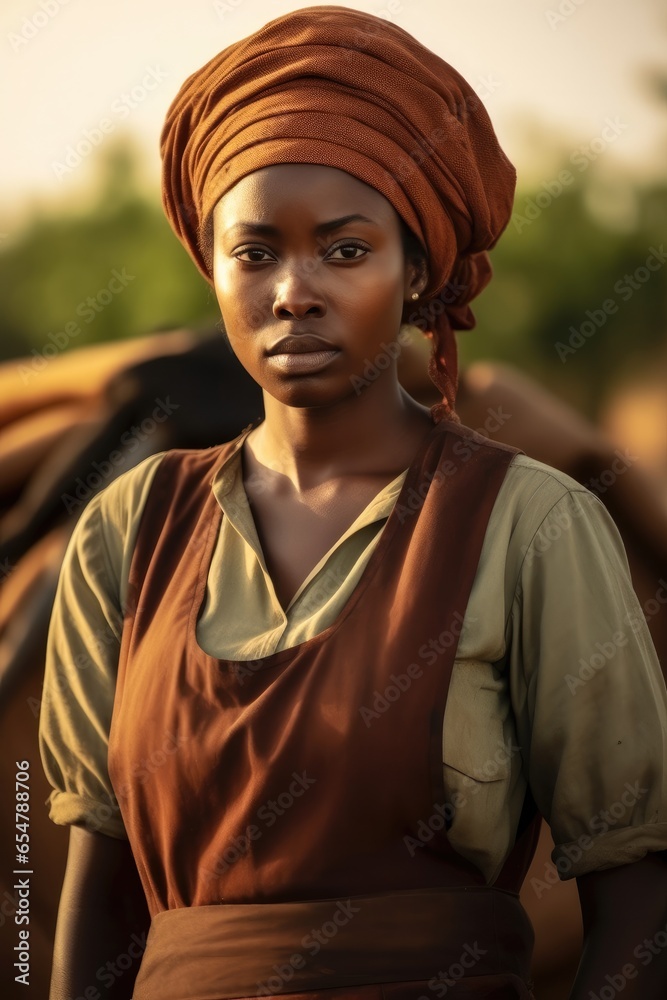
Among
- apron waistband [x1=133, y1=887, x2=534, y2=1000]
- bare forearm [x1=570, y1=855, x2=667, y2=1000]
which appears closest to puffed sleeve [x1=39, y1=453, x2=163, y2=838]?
apron waistband [x1=133, y1=887, x2=534, y2=1000]

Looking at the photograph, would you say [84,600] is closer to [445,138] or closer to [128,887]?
[128,887]

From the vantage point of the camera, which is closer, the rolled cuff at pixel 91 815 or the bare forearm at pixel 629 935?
the bare forearm at pixel 629 935

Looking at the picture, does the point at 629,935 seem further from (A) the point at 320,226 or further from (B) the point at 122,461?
(B) the point at 122,461

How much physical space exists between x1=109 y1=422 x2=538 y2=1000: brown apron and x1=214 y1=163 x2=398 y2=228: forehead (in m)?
0.34

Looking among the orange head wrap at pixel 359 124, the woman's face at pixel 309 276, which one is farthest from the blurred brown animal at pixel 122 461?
the woman's face at pixel 309 276

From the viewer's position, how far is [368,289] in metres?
1.54

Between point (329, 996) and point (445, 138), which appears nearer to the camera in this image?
point (329, 996)

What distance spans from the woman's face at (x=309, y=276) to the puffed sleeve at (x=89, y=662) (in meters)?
0.34

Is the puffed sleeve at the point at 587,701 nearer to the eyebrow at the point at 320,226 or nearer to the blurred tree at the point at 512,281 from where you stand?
the eyebrow at the point at 320,226

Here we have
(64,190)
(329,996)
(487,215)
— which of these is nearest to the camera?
(329,996)

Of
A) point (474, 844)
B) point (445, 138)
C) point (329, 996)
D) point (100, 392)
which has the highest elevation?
point (445, 138)

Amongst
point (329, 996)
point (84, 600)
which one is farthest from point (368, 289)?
point (329, 996)

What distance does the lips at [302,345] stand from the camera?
1.53 m

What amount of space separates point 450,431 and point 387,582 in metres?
0.25
